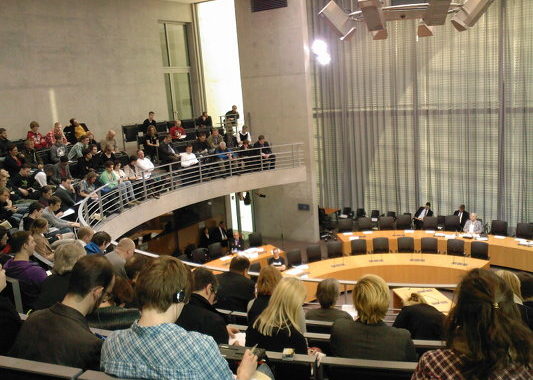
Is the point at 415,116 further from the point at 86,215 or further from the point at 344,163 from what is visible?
the point at 86,215

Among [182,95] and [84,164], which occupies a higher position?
[182,95]

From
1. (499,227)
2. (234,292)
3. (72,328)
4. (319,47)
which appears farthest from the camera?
(319,47)

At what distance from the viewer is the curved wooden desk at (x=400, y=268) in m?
13.4

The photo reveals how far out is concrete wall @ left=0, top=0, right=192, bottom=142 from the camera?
597 inches

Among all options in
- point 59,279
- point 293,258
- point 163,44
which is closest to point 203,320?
point 59,279

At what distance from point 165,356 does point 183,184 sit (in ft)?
43.4

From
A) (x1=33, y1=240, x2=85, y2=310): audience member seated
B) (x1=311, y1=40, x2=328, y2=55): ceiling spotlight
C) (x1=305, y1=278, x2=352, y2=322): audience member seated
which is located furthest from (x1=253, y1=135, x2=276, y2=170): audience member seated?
(x1=33, y1=240, x2=85, y2=310): audience member seated

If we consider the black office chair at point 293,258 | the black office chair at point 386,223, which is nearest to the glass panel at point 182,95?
the black office chair at point 386,223

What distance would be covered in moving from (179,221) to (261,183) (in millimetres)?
3276

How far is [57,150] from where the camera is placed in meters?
12.8

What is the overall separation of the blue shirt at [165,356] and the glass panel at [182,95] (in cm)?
1968

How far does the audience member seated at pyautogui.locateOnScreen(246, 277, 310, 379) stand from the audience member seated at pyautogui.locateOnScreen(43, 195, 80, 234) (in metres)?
5.65

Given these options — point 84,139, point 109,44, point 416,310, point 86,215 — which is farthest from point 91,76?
point 416,310

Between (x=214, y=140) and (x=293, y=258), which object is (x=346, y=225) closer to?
(x=293, y=258)
